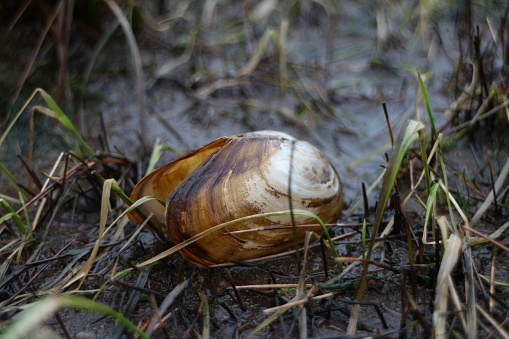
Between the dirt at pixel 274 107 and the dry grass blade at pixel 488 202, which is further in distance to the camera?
the dry grass blade at pixel 488 202

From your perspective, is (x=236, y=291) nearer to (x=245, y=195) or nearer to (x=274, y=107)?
(x=245, y=195)

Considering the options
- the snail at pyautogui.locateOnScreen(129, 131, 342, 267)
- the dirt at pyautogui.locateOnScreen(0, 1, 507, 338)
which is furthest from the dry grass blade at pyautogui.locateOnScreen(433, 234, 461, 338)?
the snail at pyautogui.locateOnScreen(129, 131, 342, 267)

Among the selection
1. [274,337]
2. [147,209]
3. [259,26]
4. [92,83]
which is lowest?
[274,337]

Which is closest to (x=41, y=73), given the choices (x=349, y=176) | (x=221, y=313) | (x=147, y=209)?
(x=147, y=209)

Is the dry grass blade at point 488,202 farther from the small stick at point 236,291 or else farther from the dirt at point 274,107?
the small stick at point 236,291

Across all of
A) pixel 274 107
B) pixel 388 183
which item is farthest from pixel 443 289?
pixel 274 107

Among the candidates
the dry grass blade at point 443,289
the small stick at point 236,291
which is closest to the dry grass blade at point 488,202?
the dry grass blade at point 443,289

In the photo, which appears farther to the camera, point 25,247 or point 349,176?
point 349,176

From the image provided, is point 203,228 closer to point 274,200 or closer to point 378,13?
point 274,200
